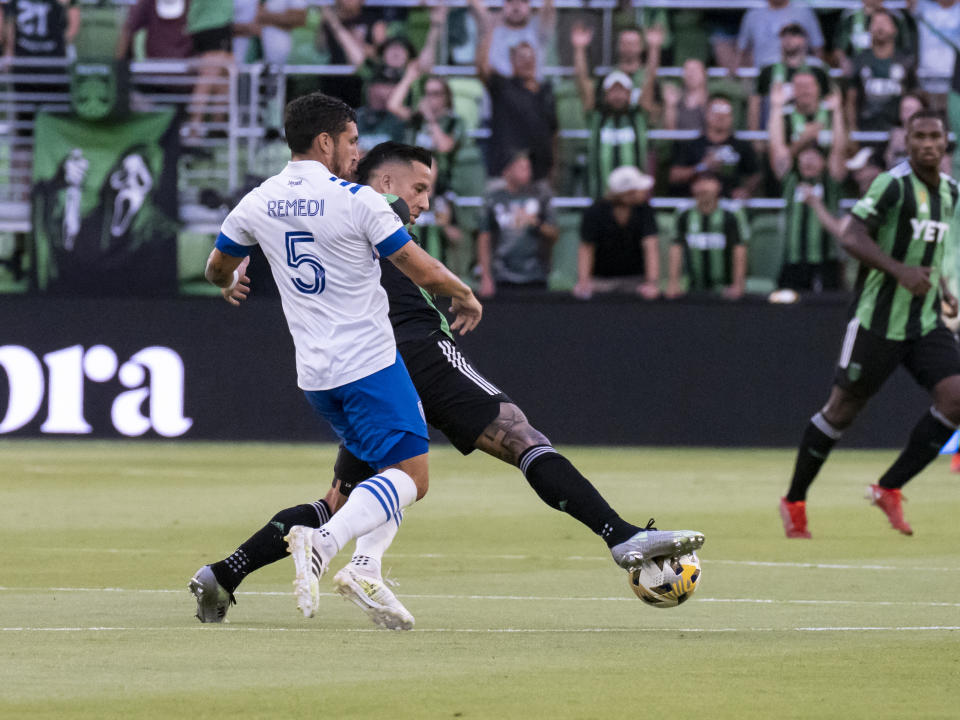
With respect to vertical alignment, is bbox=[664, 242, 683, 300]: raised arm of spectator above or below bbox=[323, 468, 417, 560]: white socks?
below

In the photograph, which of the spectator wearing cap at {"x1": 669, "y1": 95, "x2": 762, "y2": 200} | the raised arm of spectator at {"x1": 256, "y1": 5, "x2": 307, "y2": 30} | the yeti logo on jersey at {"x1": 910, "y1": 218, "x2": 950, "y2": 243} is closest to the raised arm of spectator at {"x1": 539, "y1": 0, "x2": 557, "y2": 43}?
the spectator wearing cap at {"x1": 669, "y1": 95, "x2": 762, "y2": 200}

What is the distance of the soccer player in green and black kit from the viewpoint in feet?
32.2

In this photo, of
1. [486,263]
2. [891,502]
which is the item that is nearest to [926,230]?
[891,502]

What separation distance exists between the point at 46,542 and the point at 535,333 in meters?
7.96

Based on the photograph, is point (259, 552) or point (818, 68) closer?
point (259, 552)

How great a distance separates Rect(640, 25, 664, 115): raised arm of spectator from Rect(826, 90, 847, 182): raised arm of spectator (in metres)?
1.81

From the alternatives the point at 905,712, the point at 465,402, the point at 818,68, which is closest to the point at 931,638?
the point at 905,712

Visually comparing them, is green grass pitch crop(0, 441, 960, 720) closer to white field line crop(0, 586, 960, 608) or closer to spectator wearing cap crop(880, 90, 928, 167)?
white field line crop(0, 586, 960, 608)

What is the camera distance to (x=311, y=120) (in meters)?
6.32

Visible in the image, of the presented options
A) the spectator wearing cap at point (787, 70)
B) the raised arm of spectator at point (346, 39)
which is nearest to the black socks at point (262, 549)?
the spectator wearing cap at point (787, 70)

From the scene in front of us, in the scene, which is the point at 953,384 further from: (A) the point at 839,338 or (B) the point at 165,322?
(B) the point at 165,322

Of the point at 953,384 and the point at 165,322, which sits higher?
the point at 953,384

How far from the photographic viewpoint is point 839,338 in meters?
16.9

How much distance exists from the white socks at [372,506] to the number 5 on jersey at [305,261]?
707 millimetres
